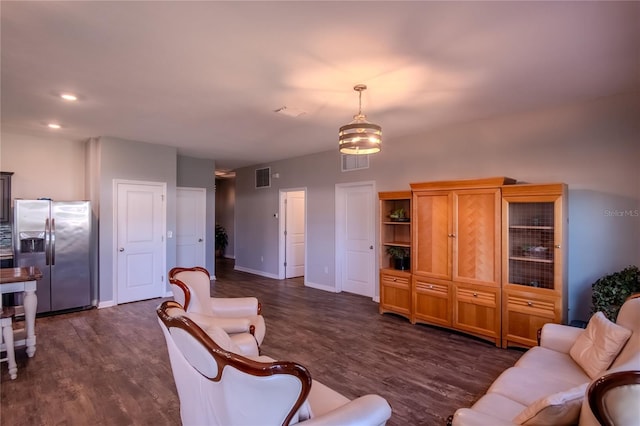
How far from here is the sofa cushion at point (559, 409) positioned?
1.36 meters

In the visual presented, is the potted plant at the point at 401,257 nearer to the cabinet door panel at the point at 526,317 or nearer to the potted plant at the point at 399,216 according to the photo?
Result: the potted plant at the point at 399,216

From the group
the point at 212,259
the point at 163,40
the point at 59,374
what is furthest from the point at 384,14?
the point at 212,259

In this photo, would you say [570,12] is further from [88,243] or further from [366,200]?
[88,243]

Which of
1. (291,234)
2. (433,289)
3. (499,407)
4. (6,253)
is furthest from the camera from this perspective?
(291,234)

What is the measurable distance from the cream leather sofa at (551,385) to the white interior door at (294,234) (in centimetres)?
553

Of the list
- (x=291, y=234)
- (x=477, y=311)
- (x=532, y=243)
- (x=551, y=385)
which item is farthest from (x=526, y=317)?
(x=291, y=234)

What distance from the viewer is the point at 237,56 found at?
2.64m

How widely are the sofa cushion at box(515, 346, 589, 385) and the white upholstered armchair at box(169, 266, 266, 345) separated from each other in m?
2.09

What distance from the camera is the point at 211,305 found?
10.7ft

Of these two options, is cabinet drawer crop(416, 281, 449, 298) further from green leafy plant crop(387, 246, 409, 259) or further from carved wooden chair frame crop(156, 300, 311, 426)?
carved wooden chair frame crop(156, 300, 311, 426)

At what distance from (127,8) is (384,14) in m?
Result: 1.57

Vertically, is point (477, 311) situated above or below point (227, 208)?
below

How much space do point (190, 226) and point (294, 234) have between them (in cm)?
225

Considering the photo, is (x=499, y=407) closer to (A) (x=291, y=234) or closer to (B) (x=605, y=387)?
(B) (x=605, y=387)
